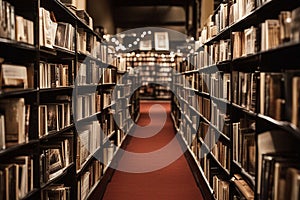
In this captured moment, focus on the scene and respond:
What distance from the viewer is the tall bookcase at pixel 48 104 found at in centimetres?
235

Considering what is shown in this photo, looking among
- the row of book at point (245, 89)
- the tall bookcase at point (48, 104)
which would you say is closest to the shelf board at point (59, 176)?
the tall bookcase at point (48, 104)

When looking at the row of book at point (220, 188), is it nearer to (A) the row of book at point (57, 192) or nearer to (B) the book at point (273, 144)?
(B) the book at point (273, 144)

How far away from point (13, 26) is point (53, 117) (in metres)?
1.11

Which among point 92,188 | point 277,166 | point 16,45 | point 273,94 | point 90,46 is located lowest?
point 92,188

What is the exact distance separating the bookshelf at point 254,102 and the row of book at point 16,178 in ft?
4.81

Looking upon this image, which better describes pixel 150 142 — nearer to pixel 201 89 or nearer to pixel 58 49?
pixel 201 89

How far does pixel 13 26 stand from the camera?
91.7 inches

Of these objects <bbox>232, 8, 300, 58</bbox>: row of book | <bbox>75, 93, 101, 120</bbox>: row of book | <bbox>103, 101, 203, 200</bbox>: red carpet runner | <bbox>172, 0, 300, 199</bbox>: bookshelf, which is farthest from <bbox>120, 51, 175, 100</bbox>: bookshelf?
<bbox>232, 8, 300, 58</bbox>: row of book

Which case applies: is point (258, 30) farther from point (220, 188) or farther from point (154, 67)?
point (154, 67)

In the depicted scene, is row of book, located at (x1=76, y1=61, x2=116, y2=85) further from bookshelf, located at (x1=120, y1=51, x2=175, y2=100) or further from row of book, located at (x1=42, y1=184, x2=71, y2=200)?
bookshelf, located at (x1=120, y1=51, x2=175, y2=100)

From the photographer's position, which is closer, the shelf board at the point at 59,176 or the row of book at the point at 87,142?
the shelf board at the point at 59,176

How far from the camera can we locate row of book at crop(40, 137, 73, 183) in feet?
9.64

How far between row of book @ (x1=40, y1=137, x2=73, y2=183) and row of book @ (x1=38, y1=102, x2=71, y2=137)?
160 mm

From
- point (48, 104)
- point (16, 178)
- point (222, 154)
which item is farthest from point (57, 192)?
point (222, 154)
